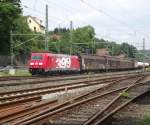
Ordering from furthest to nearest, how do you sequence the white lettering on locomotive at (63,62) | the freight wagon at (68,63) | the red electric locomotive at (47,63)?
the white lettering on locomotive at (63,62), the freight wagon at (68,63), the red electric locomotive at (47,63)

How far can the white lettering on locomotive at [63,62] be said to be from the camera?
5056 cm

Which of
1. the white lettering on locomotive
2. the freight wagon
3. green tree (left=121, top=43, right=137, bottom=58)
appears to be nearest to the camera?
the freight wagon

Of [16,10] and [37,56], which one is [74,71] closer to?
[37,56]

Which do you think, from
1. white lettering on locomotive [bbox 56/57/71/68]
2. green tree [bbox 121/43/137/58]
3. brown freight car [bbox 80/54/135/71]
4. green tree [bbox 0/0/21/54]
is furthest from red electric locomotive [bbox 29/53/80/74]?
green tree [bbox 121/43/137/58]

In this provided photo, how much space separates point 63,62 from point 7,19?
70.6 ft

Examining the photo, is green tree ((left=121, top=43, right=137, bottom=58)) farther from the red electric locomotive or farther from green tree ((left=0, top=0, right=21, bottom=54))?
the red electric locomotive

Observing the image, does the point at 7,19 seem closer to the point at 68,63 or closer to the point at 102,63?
the point at 102,63

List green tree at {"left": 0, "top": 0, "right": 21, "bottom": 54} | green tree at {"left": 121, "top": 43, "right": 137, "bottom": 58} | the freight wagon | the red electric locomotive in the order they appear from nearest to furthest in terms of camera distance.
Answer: the red electric locomotive, the freight wagon, green tree at {"left": 0, "top": 0, "right": 21, "bottom": 54}, green tree at {"left": 121, "top": 43, "right": 137, "bottom": 58}

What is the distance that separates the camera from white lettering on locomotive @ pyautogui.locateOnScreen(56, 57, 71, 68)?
50.6 metres

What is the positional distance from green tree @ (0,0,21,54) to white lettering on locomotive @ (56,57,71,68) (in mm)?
19288

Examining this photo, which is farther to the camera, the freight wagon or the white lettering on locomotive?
the white lettering on locomotive

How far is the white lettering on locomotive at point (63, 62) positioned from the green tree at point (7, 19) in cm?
1929

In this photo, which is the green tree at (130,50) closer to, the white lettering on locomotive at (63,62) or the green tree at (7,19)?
the green tree at (7,19)

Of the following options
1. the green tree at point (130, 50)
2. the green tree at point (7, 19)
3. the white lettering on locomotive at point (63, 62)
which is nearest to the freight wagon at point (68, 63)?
the white lettering on locomotive at point (63, 62)
